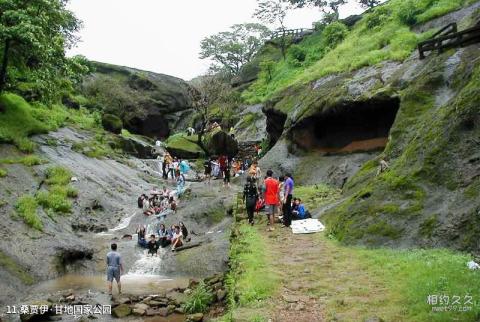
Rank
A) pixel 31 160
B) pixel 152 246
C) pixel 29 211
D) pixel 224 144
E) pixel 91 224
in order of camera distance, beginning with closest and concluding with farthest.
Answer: pixel 29 211
pixel 152 246
pixel 91 224
pixel 31 160
pixel 224 144

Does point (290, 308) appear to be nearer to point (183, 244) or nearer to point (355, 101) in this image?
point (183, 244)

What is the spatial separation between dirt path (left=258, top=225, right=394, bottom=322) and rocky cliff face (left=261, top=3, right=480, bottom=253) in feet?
4.28

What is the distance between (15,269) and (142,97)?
4528 cm

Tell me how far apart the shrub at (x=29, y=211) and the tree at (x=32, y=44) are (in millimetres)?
8338

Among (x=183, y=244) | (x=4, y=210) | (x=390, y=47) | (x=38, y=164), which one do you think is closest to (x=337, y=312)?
(x=183, y=244)

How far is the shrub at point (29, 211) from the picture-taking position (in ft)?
66.0

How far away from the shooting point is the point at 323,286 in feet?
31.4

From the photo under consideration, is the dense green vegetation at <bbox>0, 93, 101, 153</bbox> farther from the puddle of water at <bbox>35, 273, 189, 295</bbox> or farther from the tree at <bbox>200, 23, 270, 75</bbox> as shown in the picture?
the tree at <bbox>200, 23, 270, 75</bbox>

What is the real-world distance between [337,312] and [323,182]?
18.1 m

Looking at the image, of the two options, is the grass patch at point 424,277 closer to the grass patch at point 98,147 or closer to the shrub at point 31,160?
the shrub at point 31,160

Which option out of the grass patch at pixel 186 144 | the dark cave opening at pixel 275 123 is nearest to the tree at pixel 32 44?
the dark cave opening at pixel 275 123

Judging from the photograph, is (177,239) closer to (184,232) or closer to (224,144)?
(184,232)

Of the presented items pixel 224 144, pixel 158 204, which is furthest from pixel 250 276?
pixel 224 144

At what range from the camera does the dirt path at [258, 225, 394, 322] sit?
8086 millimetres
